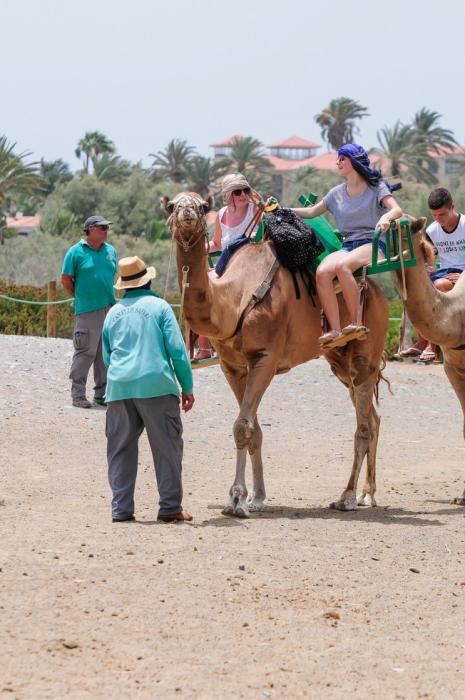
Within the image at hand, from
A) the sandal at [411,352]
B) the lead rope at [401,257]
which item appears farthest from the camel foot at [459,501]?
the lead rope at [401,257]

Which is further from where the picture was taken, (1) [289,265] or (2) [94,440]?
(2) [94,440]

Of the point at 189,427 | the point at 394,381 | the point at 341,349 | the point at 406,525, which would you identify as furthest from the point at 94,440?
the point at 394,381

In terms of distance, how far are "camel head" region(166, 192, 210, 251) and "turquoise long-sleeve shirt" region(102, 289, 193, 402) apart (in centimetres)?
49

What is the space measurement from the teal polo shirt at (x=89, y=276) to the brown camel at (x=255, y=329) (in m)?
5.57

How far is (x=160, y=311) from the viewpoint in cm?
979

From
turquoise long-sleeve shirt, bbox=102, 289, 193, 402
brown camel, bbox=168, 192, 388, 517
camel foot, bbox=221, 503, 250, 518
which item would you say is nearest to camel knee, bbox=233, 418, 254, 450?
brown camel, bbox=168, 192, 388, 517

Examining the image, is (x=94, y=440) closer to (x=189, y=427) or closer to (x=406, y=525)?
(x=189, y=427)

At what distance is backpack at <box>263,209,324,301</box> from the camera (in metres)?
11.0

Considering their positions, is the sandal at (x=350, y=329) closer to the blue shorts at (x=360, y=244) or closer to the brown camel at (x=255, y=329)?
the brown camel at (x=255, y=329)

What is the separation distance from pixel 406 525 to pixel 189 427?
656cm

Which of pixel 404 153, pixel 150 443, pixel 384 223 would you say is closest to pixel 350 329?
pixel 384 223

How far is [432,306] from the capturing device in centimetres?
1130

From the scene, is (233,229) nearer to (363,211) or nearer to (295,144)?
(363,211)

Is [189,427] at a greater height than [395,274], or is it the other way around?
[395,274]
